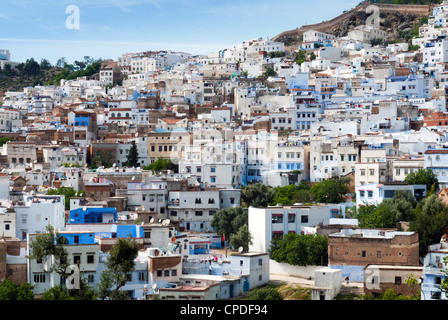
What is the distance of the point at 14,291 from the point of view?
521 inches

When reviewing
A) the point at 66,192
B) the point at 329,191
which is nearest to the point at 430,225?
the point at 329,191

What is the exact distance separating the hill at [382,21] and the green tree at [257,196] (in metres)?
27.8

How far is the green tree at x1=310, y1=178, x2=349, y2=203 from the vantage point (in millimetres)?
21109

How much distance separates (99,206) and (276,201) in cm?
500

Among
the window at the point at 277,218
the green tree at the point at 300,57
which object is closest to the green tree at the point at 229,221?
the window at the point at 277,218

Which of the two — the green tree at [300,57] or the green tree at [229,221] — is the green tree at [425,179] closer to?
the green tree at [229,221]

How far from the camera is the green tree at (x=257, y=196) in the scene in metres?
21.8

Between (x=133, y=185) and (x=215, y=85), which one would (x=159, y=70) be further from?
(x=133, y=185)

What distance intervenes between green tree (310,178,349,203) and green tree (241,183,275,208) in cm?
123

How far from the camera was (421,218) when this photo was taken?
17078 mm

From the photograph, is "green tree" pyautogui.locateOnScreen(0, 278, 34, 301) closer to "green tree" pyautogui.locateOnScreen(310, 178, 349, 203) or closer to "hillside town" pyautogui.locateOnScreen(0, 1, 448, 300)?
"hillside town" pyautogui.locateOnScreen(0, 1, 448, 300)

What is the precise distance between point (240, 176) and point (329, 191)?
3934mm

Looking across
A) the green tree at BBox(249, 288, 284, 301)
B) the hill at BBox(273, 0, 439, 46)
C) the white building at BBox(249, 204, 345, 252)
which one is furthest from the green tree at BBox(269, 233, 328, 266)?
the hill at BBox(273, 0, 439, 46)
